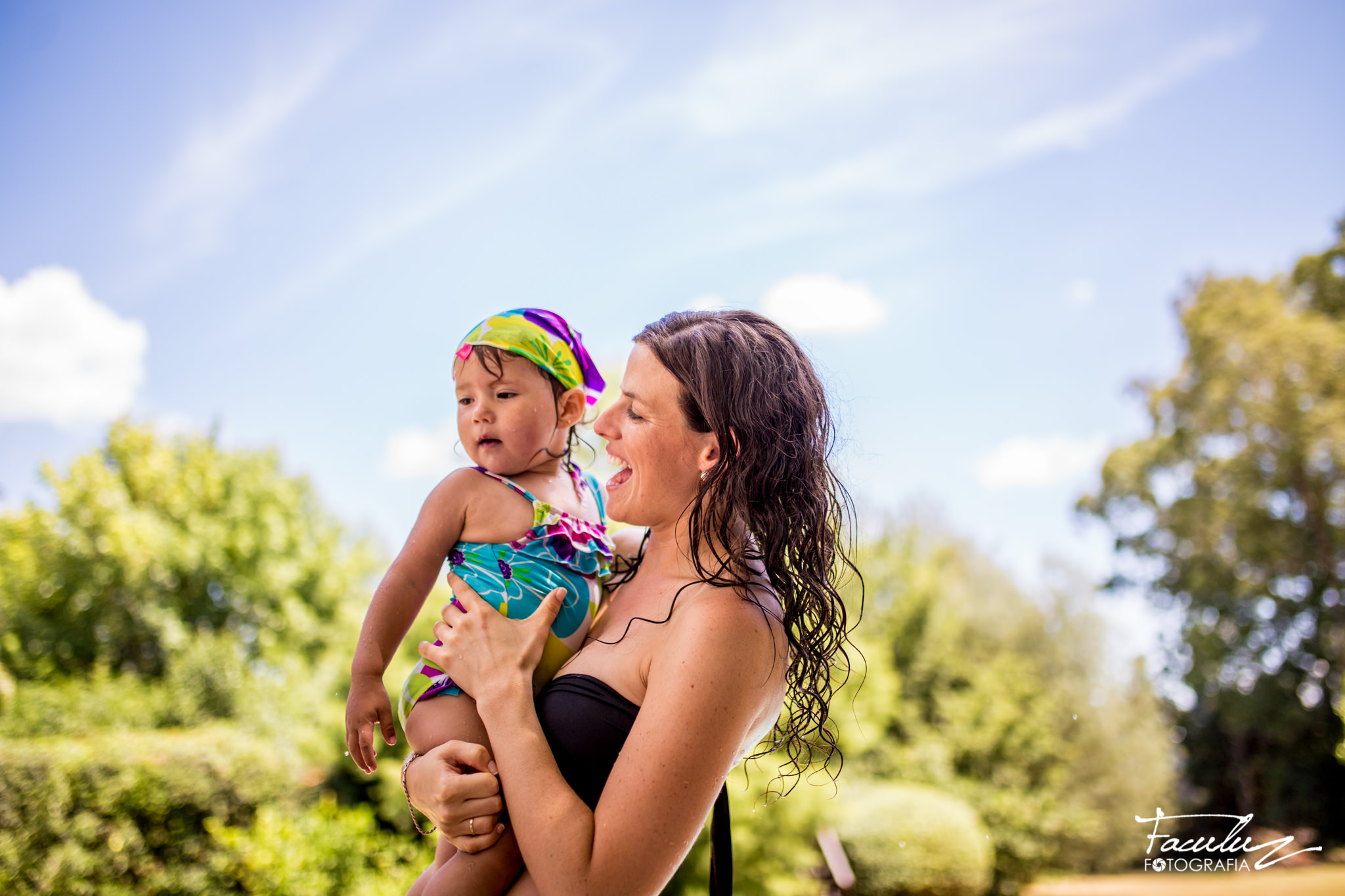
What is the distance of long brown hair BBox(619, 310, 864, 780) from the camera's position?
4.51ft

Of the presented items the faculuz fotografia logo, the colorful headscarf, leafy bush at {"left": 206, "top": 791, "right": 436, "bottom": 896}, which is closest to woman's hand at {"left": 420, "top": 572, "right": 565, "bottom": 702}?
the colorful headscarf

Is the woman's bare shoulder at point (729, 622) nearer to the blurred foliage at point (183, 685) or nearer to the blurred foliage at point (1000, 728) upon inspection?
the blurred foliage at point (183, 685)

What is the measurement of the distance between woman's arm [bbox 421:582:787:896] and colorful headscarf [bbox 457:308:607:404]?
0.55 m

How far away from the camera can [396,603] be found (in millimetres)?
1466

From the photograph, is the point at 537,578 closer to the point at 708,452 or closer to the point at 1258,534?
the point at 708,452

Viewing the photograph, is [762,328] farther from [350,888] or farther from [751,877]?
[751,877]

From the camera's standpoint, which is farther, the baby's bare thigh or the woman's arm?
the baby's bare thigh

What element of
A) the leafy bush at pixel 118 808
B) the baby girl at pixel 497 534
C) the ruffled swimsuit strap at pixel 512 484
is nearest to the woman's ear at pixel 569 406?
the baby girl at pixel 497 534

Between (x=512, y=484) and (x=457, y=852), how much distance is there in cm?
60

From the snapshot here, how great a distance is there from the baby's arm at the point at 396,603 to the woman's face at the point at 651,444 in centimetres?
29

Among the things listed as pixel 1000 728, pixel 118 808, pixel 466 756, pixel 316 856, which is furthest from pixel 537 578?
pixel 1000 728

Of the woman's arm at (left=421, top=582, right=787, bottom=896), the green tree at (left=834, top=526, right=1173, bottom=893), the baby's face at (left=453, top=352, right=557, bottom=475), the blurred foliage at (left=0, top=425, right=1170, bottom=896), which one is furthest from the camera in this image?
the green tree at (left=834, top=526, right=1173, bottom=893)

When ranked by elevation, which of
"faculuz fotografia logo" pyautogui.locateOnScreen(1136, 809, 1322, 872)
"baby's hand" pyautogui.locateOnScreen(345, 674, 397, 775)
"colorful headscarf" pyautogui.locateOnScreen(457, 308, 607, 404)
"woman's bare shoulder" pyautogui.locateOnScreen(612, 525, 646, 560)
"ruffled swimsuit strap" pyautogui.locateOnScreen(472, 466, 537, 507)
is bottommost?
"faculuz fotografia logo" pyautogui.locateOnScreen(1136, 809, 1322, 872)

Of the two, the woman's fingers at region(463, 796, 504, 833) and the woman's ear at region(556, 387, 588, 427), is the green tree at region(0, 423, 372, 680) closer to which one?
the woman's ear at region(556, 387, 588, 427)
